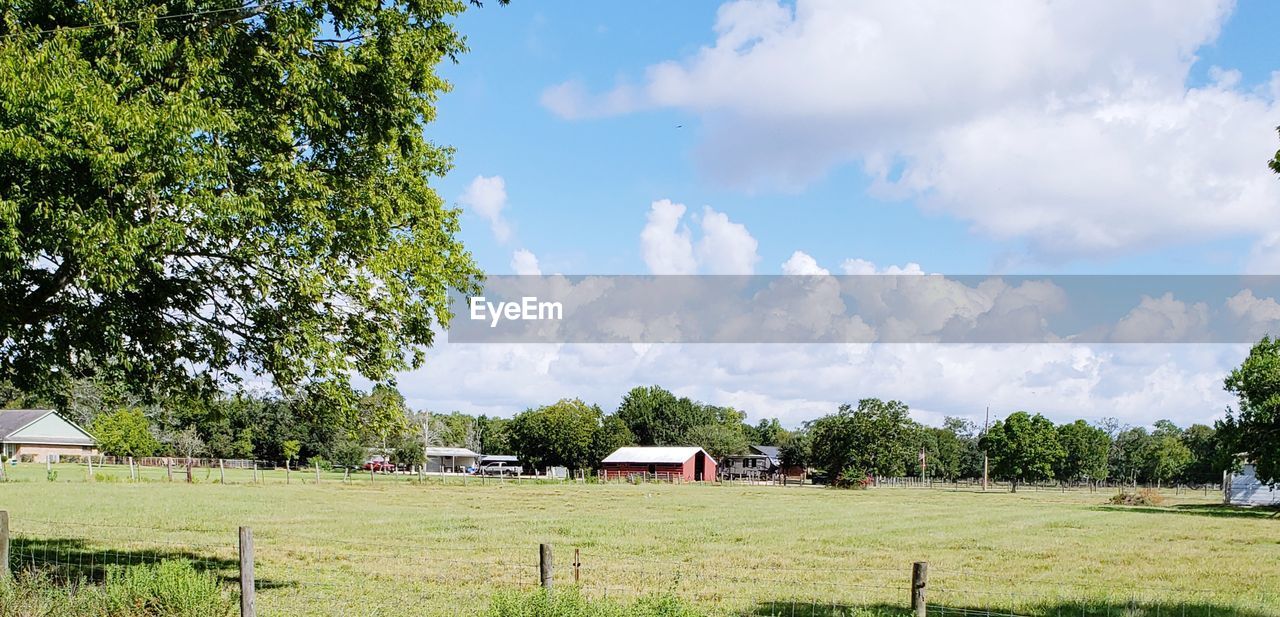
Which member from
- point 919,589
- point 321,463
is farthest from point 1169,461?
point 919,589

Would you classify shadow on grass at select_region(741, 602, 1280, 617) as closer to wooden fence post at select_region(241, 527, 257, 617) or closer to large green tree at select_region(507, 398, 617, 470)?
wooden fence post at select_region(241, 527, 257, 617)

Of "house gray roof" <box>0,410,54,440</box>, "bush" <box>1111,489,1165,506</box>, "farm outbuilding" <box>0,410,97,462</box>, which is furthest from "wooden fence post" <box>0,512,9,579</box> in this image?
"house gray roof" <box>0,410,54,440</box>

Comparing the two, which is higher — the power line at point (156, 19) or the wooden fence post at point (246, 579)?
the power line at point (156, 19)

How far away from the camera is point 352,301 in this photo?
17312 mm

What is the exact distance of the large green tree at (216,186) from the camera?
1262 cm

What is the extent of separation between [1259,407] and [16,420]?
12275 cm

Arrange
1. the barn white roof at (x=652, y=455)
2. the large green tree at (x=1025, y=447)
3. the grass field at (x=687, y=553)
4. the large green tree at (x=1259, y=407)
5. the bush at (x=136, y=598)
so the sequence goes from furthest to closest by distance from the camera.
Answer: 1. the large green tree at (x=1025, y=447)
2. the barn white roof at (x=652, y=455)
3. the large green tree at (x=1259, y=407)
4. the grass field at (x=687, y=553)
5. the bush at (x=136, y=598)

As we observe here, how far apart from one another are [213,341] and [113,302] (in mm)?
1714

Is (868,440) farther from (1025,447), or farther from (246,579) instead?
(246,579)

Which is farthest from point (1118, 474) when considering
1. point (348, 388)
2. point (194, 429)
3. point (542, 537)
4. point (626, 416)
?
point (348, 388)

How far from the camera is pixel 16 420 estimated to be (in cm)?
11569

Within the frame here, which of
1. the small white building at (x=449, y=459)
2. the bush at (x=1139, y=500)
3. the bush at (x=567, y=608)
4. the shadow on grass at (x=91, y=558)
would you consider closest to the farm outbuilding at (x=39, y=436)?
the small white building at (x=449, y=459)

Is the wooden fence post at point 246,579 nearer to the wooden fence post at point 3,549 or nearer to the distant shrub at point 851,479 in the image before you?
the wooden fence post at point 3,549

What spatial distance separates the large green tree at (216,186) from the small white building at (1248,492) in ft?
A: 265
